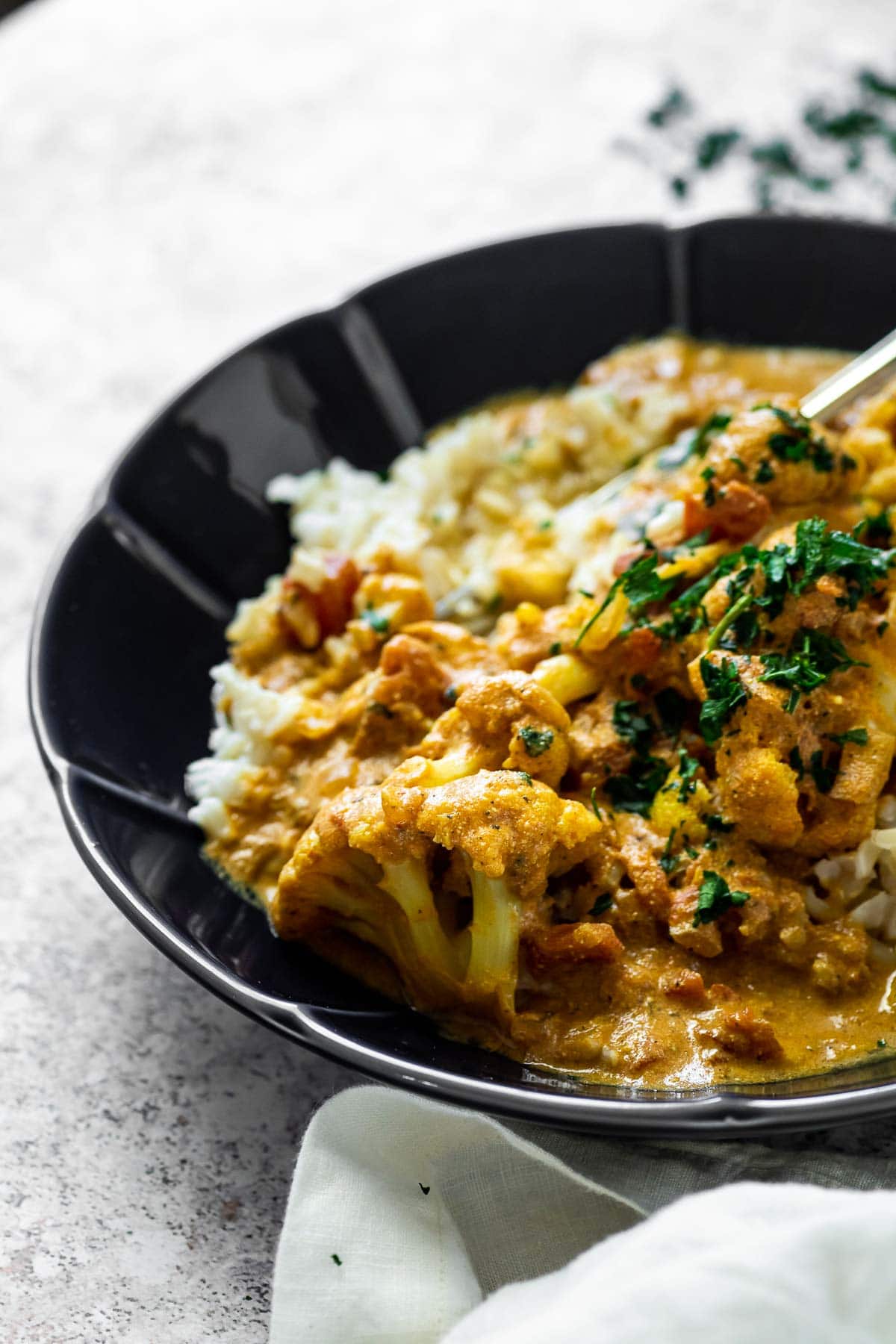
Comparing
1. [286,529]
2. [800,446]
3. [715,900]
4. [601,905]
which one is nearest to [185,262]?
[286,529]

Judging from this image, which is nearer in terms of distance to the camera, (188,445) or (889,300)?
(188,445)

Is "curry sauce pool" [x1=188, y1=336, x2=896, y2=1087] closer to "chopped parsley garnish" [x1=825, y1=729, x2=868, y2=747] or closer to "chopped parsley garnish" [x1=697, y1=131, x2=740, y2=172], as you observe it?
"chopped parsley garnish" [x1=825, y1=729, x2=868, y2=747]

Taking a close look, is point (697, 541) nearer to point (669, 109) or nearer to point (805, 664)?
point (805, 664)

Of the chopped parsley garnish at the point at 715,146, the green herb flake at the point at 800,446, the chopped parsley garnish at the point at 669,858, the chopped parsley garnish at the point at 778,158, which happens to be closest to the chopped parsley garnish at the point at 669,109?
the chopped parsley garnish at the point at 715,146

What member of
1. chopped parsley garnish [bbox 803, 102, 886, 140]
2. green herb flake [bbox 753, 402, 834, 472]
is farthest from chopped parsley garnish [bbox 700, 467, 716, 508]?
chopped parsley garnish [bbox 803, 102, 886, 140]

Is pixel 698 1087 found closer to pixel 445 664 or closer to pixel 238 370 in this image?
pixel 445 664

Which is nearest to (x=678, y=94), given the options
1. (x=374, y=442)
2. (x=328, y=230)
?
(x=328, y=230)

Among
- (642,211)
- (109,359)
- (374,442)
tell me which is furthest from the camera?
(642,211)

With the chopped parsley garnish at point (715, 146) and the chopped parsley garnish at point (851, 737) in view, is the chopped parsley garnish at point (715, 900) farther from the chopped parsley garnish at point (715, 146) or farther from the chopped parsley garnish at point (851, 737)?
the chopped parsley garnish at point (715, 146)
